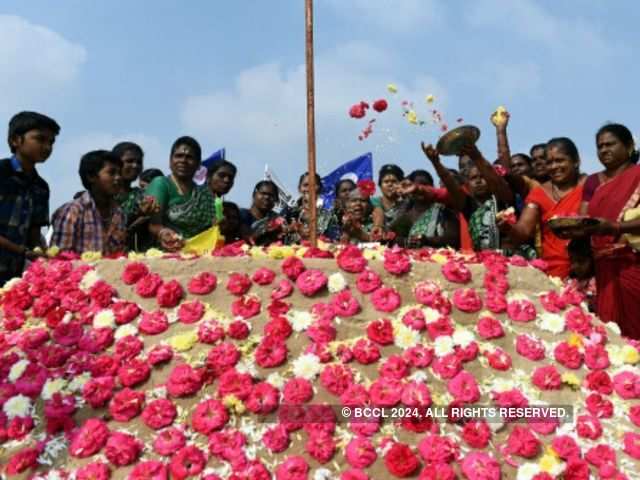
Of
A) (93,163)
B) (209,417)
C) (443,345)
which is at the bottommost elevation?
(209,417)

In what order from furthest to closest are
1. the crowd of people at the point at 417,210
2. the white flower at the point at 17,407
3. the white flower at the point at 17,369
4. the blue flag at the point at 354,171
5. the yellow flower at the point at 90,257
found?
the blue flag at the point at 354,171 → the crowd of people at the point at 417,210 → the yellow flower at the point at 90,257 → the white flower at the point at 17,369 → the white flower at the point at 17,407

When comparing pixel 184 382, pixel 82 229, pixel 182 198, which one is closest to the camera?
pixel 184 382

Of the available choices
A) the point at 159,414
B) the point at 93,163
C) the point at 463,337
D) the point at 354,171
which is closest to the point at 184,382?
the point at 159,414

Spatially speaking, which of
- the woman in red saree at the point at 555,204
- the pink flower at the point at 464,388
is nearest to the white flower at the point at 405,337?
the pink flower at the point at 464,388

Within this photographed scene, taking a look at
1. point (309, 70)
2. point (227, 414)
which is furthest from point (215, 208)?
point (227, 414)

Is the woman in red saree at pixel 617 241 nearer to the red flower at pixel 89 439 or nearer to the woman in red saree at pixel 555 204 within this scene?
A: the woman in red saree at pixel 555 204

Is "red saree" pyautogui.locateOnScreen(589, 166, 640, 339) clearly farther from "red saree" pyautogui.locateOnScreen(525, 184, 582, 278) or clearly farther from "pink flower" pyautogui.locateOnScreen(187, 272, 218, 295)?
"pink flower" pyautogui.locateOnScreen(187, 272, 218, 295)

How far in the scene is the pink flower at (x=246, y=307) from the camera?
463 cm

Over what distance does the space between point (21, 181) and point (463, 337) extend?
3864 mm

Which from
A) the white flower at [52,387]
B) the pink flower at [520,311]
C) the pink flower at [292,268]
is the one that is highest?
the pink flower at [292,268]

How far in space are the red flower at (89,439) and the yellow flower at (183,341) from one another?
0.67m

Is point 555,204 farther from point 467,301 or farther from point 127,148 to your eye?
point 127,148

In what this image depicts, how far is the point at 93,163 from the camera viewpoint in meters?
6.05

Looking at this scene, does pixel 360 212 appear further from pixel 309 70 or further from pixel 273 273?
pixel 273 273
